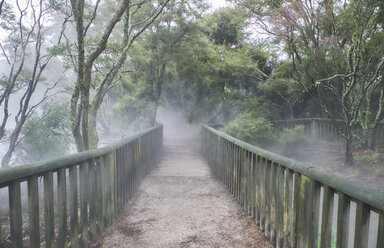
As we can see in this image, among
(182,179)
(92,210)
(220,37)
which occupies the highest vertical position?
(220,37)

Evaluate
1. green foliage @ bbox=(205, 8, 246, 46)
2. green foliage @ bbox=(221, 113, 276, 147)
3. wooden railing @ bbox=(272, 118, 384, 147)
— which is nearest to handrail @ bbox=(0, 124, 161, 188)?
green foliage @ bbox=(221, 113, 276, 147)

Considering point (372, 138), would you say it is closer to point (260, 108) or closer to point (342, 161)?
point (342, 161)

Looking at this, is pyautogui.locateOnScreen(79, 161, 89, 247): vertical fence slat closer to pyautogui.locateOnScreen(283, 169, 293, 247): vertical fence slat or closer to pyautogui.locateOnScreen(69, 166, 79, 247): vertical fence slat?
pyautogui.locateOnScreen(69, 166, 79, 247): vertical fence slat

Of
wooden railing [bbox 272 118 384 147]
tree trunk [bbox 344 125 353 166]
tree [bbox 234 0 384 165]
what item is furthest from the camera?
wooden railing [bbox 272 118 384 147]

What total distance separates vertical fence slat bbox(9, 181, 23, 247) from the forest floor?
8.30 m

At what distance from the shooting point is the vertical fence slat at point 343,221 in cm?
145

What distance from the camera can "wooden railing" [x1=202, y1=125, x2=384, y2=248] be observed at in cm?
133

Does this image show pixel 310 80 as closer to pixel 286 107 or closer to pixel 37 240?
pixel 286 107

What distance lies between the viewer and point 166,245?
2.68 m

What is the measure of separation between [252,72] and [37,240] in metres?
11.9

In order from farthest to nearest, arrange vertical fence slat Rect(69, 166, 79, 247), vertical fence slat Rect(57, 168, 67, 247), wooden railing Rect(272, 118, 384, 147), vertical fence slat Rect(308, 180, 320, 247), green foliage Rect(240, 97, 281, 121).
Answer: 1. wooden railing Rect(272, 118, 384, 147)
2. green foliage Rect(240, 97, 281, 121)
3. vertical fence slat Rect(69, 166, 79, 247)
4. vertical fence slat Rect(57, 168, 67, 247)
5. vertical fence slat Rect(308, 180, 320, 247)

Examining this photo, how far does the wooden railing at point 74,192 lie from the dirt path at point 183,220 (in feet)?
0.83

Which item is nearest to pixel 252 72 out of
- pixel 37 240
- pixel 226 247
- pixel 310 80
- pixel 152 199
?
pixel 310 80

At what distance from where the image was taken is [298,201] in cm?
202
